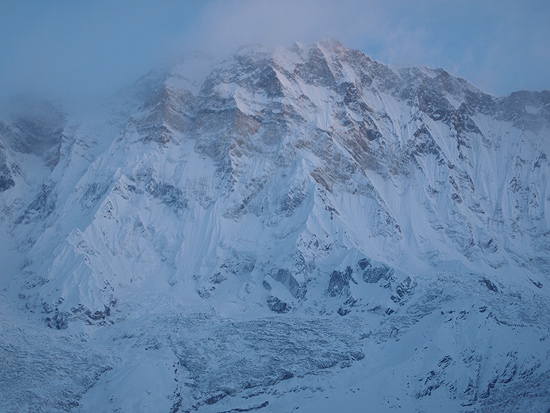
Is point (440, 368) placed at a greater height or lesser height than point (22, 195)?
lesser

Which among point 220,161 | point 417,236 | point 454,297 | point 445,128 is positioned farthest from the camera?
point 445,128

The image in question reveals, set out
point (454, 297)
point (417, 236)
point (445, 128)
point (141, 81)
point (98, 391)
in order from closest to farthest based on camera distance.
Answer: point (98, 391)
point (454, 297)
point (417, 236)
point (445, 128)
point (141, 81)

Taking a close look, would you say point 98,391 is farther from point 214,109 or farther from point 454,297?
point 214,109

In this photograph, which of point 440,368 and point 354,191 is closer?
point 440,368

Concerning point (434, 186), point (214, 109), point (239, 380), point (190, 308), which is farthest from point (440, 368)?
point (214, 109)

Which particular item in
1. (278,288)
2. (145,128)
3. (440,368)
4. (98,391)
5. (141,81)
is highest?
(141,81)

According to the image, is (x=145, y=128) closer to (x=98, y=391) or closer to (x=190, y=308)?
(x=190, y=308)

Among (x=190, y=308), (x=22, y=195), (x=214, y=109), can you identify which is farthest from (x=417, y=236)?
(x=22, y=195)
